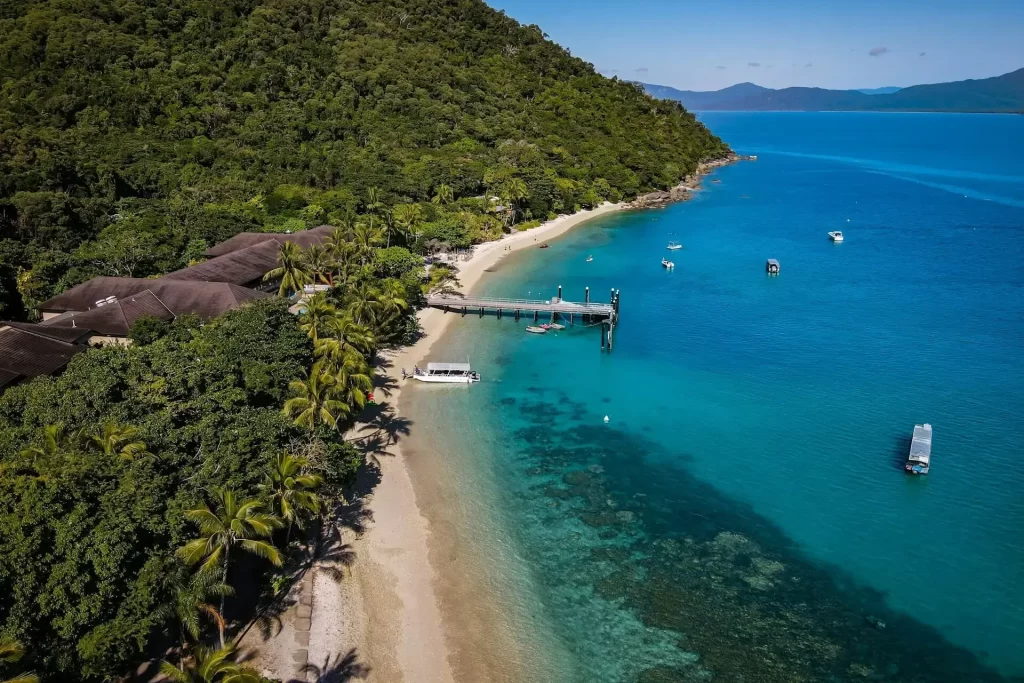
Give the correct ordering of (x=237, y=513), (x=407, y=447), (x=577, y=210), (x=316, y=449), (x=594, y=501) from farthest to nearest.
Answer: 1. (x=577, y=210)
2. (x=407, y=447)
3. (x=594, y=501)
4. (x=316, y=449)
5. (x=237, y=513)

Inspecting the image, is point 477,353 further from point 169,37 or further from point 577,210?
point 169,37

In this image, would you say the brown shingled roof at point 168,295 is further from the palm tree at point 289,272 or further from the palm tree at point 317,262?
the palm tree at point 317,262

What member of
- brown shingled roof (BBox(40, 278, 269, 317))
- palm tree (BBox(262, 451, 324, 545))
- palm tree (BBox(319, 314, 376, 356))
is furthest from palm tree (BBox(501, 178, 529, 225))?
palm tree (BBox(262, 451, 324, 545))

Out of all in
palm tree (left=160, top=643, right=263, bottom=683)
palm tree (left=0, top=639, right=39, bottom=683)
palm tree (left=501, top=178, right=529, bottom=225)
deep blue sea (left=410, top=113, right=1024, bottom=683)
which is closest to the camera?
palm tree (left=0, top=639, right=39, bottom=683)

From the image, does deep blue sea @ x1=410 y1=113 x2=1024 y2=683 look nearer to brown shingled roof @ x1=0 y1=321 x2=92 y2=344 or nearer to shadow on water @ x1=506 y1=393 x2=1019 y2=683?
shadow on water @ x1=506 y1=393 x2=1019 y2=683

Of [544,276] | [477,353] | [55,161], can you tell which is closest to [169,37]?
[55,161]
